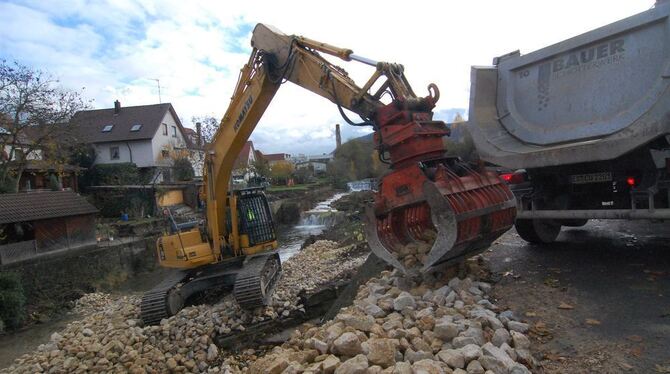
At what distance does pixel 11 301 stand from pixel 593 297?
565 inches

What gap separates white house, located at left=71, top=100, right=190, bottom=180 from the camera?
33781 millimetres

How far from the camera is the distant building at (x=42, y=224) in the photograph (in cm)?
1611

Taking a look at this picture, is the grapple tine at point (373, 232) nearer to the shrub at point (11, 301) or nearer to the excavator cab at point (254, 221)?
the excavator cab at point (254, 221)

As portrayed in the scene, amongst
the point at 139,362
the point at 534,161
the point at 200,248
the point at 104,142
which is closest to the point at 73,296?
the point at 200,248

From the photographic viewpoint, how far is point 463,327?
3650mm

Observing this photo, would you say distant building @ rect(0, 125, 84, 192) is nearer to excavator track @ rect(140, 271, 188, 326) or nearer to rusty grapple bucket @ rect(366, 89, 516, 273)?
excavator track @ rect(140, 271, 188, 326)

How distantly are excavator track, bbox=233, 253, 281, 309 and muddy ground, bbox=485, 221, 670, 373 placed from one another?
406 centimetres

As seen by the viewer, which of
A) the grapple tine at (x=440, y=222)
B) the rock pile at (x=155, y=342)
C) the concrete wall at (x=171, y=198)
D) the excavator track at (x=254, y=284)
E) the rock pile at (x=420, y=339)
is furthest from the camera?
the concrete wall at (x=171, y=198)

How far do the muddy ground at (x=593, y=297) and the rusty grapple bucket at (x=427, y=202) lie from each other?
820mm

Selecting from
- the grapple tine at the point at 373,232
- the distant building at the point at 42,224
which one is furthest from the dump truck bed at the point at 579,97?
the distant building at the point at 42,224

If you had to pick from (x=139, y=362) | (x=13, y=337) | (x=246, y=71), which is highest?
(x=246, y=71)

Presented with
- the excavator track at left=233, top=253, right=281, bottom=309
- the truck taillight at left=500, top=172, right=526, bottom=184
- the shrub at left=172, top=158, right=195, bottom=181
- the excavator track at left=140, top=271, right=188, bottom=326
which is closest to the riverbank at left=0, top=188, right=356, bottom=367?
the excavator track at left=140, top=271, right=188, bottom=326

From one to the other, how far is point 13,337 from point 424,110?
12742 millimetres

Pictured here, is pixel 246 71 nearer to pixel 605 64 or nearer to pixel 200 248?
pixel 200 248
